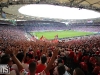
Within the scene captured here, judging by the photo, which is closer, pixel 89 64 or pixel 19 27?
pixel 89 64

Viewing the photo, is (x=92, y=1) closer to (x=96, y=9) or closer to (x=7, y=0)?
(x=96, y=9)

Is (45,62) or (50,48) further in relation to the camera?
(50,48)

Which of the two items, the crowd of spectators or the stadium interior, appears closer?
the crowd of spectators

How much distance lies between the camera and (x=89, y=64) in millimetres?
7324

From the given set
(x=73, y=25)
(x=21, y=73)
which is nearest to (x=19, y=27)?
(x=73, y=25)

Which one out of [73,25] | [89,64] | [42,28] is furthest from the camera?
[73,25]

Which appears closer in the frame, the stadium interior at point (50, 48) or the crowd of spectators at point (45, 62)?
the crowd of spectators at point (45, 62)

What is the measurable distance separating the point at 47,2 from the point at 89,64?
45.0 ft

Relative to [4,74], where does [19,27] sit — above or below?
below

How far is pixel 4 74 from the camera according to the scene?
3693 mm

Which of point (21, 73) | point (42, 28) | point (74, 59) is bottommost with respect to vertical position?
point (42, 28)

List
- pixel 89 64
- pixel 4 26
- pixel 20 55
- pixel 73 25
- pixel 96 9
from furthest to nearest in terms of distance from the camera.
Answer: pixel 73 25 < pixel 4 26 < pixel 96 9 < pixel 89 64 < pixel 20 55

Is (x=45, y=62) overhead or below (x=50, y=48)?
overhead

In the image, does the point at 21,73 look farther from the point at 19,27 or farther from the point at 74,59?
the point at 19,27
